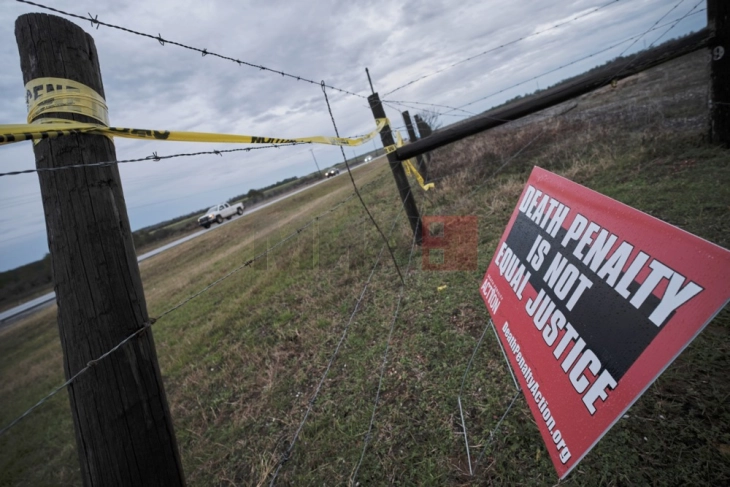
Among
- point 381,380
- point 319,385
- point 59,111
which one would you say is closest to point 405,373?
point 381,380

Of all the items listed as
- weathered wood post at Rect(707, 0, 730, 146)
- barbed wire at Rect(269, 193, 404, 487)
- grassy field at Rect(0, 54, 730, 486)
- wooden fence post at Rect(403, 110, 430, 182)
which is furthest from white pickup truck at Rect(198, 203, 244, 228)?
weathered wood post at Rect(707, 0, 730, 146)

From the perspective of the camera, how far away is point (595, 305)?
3.99 ft

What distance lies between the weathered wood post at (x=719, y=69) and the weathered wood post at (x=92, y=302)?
7.35m

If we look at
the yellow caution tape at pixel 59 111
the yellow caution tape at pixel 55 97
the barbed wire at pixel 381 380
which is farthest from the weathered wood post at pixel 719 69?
the yellow caution tape at pixel 55 97

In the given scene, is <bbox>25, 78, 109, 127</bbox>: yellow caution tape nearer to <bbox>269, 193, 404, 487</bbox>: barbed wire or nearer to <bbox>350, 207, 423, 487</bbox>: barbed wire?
<bbox>269, 193, 404, 487</bbox>: barbed wire

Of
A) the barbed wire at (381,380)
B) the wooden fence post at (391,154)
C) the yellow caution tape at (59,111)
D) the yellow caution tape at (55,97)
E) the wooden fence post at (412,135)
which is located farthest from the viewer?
the wooden fence post at (412,135)

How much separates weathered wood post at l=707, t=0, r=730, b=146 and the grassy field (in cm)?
31

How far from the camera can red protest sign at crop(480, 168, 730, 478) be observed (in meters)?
0.90

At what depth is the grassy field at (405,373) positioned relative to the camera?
192 centimetres

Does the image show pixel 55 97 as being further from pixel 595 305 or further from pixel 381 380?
pixel 381 380

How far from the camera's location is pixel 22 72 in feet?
4.15

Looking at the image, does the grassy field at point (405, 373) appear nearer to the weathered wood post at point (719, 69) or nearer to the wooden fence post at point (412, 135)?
the weathered wood post at point (719, 69)

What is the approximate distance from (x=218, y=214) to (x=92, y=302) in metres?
33.1

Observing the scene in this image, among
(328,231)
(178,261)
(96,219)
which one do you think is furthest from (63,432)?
(178,261)
